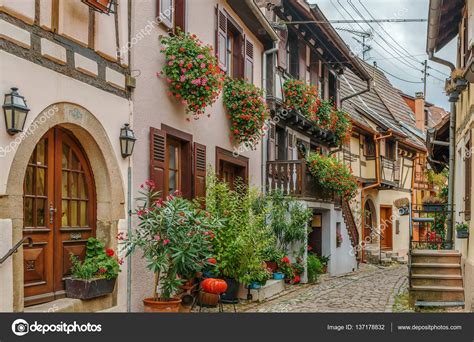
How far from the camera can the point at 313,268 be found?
13672 millimetres

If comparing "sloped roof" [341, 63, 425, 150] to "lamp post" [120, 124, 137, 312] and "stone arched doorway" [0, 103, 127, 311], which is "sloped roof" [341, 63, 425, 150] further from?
"stone arched doorway" [0, 103, 127, 311]

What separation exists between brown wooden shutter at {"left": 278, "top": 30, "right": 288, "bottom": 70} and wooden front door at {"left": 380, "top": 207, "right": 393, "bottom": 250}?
1222 cm

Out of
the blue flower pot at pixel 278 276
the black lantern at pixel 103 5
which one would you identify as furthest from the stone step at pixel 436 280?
the black lantern at pixel 103 5

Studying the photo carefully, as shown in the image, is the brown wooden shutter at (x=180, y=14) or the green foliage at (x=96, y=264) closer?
the green foliage at (x=96, y=264)

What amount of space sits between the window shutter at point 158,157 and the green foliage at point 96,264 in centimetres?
140

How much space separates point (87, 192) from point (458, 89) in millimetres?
6247

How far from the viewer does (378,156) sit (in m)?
24.6

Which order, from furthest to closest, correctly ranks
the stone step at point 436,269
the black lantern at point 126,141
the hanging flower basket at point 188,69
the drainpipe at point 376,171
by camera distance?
1. the drainpipe at point 376,171
2. the stone step at point 436,269
3. the hanging flower basket at point 188,69
4. the black lantern at point 126,141

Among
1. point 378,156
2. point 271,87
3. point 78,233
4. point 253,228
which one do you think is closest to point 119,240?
point 78,233

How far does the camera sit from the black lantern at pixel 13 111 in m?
5.34

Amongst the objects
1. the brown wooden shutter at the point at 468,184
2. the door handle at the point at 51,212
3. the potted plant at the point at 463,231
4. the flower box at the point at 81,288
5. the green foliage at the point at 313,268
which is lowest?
the green foliage at the point at 313,268

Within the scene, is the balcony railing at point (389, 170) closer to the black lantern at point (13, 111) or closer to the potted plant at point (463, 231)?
the potted plant at point (463, 231)

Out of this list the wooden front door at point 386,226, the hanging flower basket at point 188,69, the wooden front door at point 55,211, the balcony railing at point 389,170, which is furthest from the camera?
the wooden front door at point 386,226
